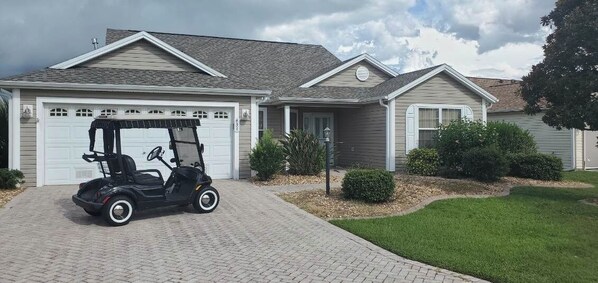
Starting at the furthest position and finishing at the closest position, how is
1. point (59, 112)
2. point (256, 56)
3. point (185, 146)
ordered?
1. point (256, 56)
2. point (59, 112)
3. point (185, 146)

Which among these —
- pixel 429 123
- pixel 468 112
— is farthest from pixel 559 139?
pixel 429 123

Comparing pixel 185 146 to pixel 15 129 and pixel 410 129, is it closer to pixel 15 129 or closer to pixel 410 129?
pixel 15 129

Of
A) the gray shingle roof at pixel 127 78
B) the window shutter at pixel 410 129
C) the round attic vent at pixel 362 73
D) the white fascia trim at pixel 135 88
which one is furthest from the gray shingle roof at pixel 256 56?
the window shutter at pixel 410 129

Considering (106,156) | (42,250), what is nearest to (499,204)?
(106,156)

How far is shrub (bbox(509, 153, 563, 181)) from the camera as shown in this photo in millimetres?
14438

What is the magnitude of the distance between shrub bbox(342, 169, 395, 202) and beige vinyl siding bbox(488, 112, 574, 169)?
1349 cm

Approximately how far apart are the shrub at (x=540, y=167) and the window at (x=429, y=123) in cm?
282

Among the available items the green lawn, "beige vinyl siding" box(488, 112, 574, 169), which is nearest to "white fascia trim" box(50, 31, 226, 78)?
the green lawn

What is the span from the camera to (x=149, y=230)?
24.8 ft

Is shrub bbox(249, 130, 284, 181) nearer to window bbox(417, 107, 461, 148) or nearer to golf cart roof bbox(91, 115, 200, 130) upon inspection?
golf cart roof bbox(91, 115, 200, 130)

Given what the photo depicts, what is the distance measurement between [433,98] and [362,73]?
3226mm

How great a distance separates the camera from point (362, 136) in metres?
17.5

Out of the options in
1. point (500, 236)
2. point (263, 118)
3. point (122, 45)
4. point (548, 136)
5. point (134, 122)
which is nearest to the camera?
point (500, 236)

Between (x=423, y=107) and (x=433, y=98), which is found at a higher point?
(x=433, y=98)
